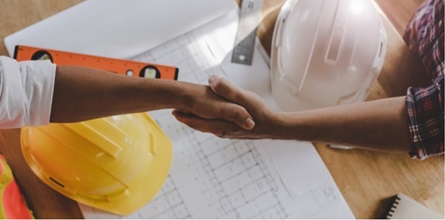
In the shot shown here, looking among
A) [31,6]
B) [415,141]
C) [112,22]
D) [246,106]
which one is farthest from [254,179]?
[31,6]

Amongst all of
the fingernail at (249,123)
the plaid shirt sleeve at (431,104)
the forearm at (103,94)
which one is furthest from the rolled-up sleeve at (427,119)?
the forearm at (103,94)

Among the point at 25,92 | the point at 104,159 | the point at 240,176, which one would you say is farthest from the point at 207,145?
the point at 25,92

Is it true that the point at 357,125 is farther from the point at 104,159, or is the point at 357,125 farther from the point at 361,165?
the point at 104,159

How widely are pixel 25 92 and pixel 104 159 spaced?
21 cm

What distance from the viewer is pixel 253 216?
955 mm

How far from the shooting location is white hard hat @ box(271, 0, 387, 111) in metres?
0.87

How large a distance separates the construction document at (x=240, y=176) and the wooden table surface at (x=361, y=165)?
3 centimetres

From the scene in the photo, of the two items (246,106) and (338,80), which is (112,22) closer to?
(246,106)

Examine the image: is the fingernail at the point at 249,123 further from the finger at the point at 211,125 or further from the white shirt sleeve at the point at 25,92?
the white shirt sleeve at the point at 25,92

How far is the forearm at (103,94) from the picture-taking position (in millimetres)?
754

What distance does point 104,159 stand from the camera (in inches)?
34.0

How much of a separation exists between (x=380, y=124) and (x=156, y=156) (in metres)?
0.42

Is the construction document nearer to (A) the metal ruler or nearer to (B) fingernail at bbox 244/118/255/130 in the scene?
(A) the metal ruler

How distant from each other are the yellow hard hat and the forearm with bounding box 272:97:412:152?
25 cm
